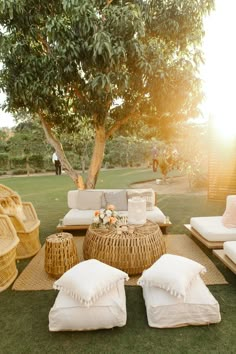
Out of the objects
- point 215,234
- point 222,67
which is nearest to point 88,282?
point 215,234

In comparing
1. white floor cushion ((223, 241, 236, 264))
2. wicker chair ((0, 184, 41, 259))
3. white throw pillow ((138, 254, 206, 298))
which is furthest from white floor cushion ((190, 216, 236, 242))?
wicker chair ((0, 184, 41, 259))

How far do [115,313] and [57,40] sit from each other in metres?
4.68

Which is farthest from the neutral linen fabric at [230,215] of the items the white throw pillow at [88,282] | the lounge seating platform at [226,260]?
the white throw pillow at [88,282]

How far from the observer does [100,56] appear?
515 centimetres

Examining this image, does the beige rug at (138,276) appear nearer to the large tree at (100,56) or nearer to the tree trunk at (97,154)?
the tree trunk at (97,154)

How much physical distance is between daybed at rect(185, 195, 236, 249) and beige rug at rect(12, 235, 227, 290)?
0.22 meters

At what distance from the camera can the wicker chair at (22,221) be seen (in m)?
4.19

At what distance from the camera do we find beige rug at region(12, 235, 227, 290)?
3488mm

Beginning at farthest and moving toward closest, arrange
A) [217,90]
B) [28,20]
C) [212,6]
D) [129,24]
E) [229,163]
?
1. [229,163]
2. [217,90]
3. [212,6]
4. [28,20]
5. [129,24]

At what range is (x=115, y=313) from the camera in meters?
2.54

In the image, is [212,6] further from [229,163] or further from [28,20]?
[229,163]

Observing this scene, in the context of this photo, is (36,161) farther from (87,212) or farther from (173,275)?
(173,275)

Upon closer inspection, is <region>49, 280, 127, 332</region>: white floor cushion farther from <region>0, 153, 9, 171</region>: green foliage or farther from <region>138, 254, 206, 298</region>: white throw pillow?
<region>0, 153, 9, 171</region>: green foliage

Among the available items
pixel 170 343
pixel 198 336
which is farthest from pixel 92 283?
pixel 198 336
